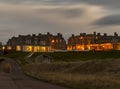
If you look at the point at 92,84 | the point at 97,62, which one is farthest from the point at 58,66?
the point at 92,84

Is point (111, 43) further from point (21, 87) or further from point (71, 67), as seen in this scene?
point (21, 87)

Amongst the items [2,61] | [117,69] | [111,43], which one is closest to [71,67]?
[117,69]

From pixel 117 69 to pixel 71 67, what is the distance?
13123 millimetres

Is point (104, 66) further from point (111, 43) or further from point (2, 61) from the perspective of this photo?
point (111, 43)

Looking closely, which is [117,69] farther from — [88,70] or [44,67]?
[44,67]

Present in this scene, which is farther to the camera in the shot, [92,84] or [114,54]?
[114,54]

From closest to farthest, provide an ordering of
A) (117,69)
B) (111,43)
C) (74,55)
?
1. (117,69)
2. (74,55)
3. (111,43)

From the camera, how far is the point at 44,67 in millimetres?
78750

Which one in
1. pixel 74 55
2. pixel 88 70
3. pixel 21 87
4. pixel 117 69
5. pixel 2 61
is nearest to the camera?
pixel 21 87

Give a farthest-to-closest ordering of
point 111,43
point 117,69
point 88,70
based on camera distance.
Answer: point 111,43
point 88,70
point 117,69

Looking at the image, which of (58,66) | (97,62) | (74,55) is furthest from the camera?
(74,55)

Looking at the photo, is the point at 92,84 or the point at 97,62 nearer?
the point at 92,84

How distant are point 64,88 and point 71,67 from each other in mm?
37298

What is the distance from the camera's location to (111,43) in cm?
19975
